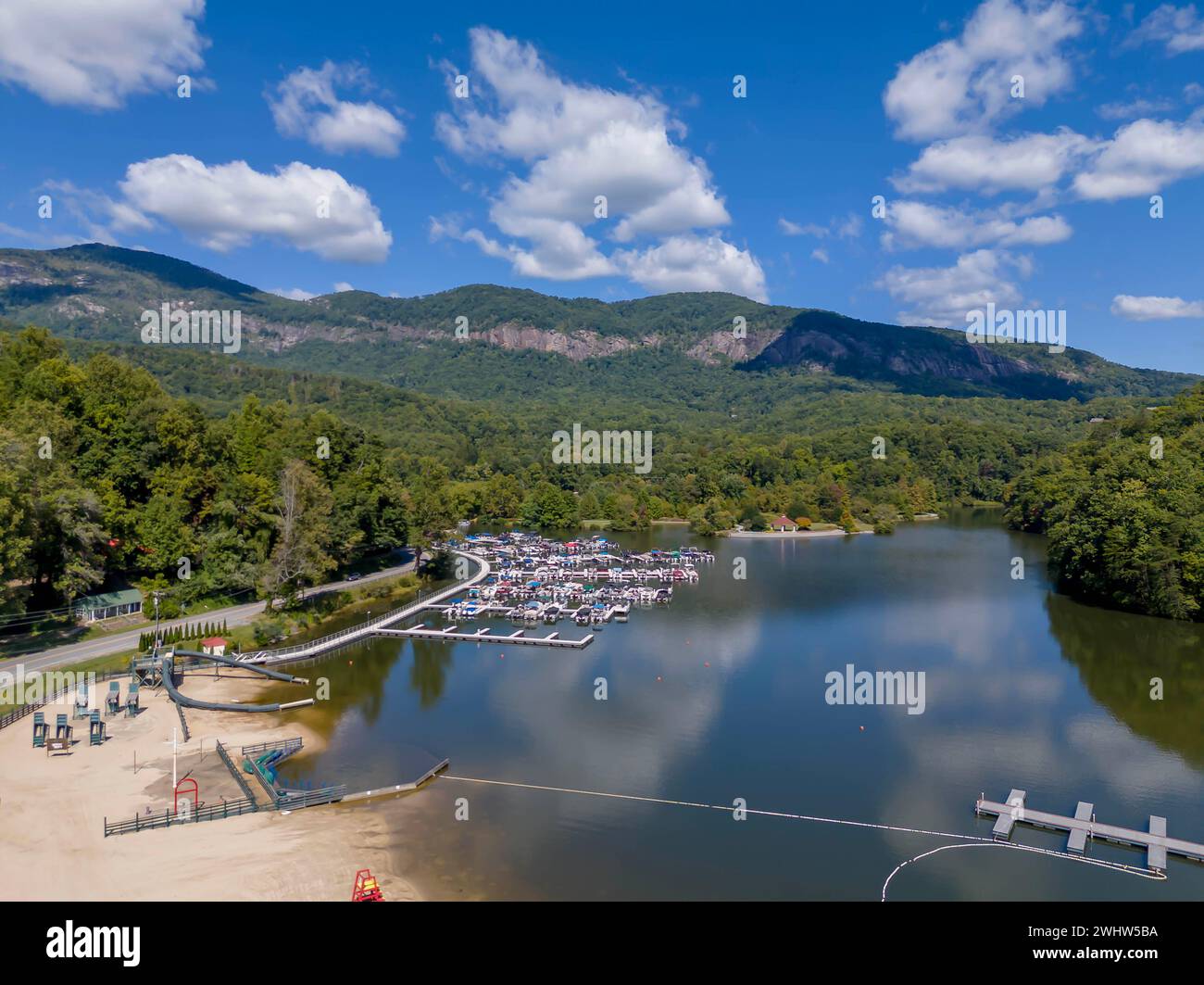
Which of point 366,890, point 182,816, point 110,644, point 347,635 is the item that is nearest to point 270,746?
point 182,816

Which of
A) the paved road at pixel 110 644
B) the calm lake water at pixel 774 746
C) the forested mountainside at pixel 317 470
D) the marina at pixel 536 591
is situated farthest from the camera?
the marina at pixel 536 591

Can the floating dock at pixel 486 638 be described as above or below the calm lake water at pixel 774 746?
above

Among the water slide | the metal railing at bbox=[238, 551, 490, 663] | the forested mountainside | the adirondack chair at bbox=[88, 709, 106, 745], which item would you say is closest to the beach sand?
the adirondack chair at bbox=[88, 709, 106, 745]

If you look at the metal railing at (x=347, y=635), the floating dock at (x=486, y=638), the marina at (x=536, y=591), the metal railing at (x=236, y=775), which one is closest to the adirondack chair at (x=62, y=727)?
the metal railing at (x=236, y=775)

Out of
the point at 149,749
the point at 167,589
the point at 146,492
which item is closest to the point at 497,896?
the point at 149,749

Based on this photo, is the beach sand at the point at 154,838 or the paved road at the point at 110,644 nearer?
the beach sand at the point at 154,838

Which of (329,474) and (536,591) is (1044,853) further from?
(329,474)

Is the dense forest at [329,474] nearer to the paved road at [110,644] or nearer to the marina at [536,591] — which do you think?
the paved road at [110,644]
